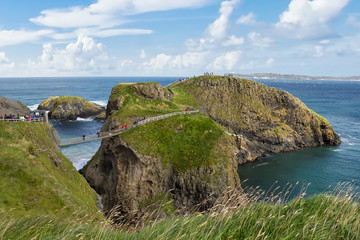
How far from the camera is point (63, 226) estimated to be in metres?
8.20

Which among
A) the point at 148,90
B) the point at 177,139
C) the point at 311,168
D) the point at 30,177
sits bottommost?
the point at 311,168

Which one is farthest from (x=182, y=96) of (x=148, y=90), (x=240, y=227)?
(x=240, y=227)

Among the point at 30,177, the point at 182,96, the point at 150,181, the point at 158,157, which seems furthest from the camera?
the point at 182,96

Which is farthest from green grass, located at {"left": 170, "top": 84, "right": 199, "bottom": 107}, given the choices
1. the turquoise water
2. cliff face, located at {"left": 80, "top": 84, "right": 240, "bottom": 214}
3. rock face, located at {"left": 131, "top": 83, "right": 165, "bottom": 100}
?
cliff face, located at {"left": 80, "top": 84, "right": 240, "bottom": 214}

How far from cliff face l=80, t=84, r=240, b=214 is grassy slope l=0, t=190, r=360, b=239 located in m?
32.0

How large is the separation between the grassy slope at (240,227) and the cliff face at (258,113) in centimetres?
7075

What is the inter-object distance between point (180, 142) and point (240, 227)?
39.7 meters

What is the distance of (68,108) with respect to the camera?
11681 cm

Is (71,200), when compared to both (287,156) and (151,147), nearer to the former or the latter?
(151,147)

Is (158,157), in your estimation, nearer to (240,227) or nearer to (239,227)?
(240,227)

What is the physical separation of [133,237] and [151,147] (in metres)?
36.7

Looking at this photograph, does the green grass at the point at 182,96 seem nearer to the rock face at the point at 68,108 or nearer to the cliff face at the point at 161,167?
the cliff face at the point at 161,167

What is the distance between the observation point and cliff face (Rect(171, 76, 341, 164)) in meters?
79.8

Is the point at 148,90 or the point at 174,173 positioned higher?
the point at 148,90
